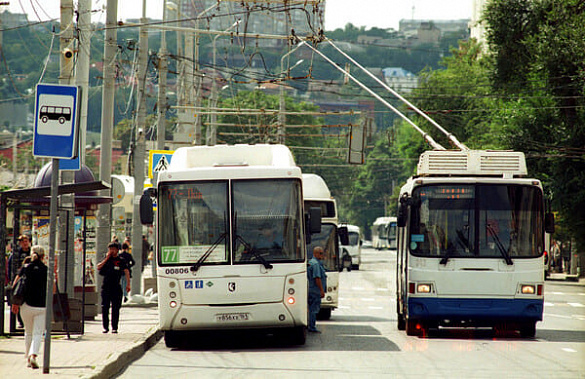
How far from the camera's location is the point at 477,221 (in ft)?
57.5

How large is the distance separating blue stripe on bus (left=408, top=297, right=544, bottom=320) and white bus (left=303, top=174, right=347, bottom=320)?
634 cm

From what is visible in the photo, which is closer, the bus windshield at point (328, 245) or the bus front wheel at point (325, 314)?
the bus front wheel at point (325, 314)

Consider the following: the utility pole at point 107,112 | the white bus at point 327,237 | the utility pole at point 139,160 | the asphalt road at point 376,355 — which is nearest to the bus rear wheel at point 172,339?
the asphalt road at point 376,355

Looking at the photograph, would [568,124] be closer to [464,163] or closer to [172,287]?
[464,163]

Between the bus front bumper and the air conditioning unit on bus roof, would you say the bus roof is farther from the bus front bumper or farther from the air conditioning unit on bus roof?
the bus front bumper

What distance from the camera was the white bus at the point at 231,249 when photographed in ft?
51.0

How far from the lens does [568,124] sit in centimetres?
4028

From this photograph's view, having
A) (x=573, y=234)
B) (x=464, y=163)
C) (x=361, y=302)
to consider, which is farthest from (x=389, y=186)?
(x=464, y=163)

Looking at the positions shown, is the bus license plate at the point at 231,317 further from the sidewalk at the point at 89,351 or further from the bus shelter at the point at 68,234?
the bus shelter at the point at 68,234

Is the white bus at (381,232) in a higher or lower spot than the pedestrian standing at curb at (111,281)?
lower

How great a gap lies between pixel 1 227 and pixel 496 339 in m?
8.32

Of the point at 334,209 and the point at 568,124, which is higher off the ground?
the point at 568,124

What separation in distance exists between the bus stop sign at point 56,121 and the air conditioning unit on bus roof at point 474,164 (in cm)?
819

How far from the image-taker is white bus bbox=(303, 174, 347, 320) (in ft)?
77.6
